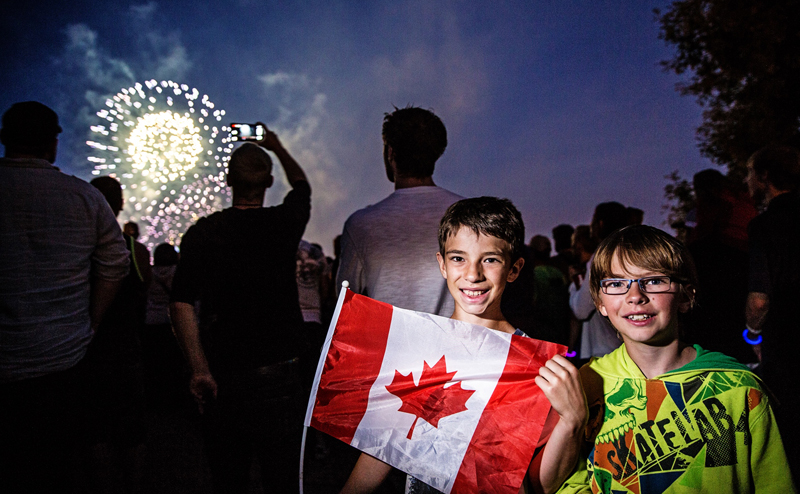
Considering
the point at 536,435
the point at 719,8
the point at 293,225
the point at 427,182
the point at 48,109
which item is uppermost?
the point at 719,8

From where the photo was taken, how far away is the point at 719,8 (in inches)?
545

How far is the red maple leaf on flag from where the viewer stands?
1876mm

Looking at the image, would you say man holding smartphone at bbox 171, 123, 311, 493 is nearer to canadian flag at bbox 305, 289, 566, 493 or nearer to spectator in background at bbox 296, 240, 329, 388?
canadian flag at bbox 305, 289, 566, 493

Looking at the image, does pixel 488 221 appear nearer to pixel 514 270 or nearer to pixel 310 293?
pixel 514 270

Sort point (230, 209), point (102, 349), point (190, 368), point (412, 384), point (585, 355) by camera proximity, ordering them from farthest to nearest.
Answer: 1. point (585, 355)
2. point (102, 349)
3. point (230, 209)
4. point (190, 368)
5. point (412, 384)

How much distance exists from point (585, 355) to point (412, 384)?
2488 millimetres

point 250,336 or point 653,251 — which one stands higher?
point 653,251

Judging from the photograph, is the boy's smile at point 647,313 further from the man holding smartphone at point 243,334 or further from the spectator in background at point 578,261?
the spectator in background at point 578,261

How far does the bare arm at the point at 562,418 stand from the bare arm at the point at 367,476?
622mm

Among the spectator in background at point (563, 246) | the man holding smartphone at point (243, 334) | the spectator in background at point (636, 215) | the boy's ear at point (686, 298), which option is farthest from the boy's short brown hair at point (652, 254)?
the spectator in background at point (563, 246)

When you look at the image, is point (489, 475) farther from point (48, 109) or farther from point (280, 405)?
point (48, 109)

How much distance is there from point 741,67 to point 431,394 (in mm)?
17150

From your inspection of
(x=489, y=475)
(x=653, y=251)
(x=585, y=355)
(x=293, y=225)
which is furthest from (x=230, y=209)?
(x=585, y=355)

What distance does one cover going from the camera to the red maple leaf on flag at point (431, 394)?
1876 millimetres
